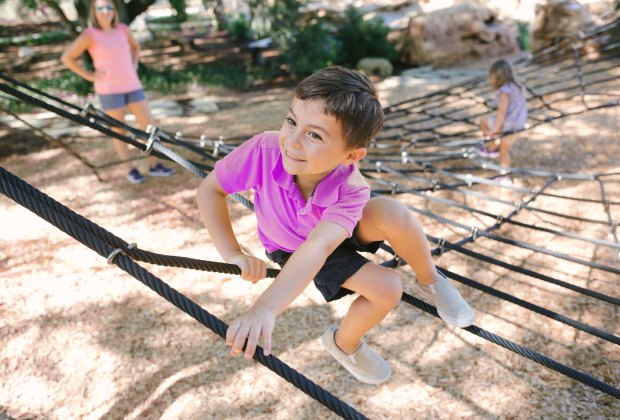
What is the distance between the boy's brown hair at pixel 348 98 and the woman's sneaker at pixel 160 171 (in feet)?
8.24

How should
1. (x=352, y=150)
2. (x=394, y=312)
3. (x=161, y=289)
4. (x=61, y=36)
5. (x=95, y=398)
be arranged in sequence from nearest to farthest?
(x=161, y=289), (x=352, y=150), (x=95, y=398), (x=394, y=312), (x=61, y=36)

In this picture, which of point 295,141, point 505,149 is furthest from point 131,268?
point 505,149

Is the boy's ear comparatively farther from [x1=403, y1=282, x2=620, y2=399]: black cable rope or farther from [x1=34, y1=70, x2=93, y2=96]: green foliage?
[x1=34, y1=70, x2=93, y2=96]: green foliage

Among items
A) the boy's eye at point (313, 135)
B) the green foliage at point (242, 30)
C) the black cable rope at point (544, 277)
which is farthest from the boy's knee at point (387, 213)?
the green foliage at point (242, 30)

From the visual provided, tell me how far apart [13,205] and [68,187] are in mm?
335

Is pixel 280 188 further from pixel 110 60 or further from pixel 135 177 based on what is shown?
pixel 135 177

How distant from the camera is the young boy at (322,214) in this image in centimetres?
83

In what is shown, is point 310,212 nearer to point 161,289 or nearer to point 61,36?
point 161,289

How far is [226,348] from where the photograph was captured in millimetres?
1772

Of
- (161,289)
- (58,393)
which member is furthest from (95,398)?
(161,289)

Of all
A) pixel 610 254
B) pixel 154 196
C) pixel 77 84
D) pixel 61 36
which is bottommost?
pixel 610 254

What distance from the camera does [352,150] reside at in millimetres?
894

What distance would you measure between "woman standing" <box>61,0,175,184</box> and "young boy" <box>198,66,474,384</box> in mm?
1952

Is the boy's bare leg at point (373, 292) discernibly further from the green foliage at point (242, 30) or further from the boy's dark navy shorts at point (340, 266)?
the green foliage at point (242, 30)
